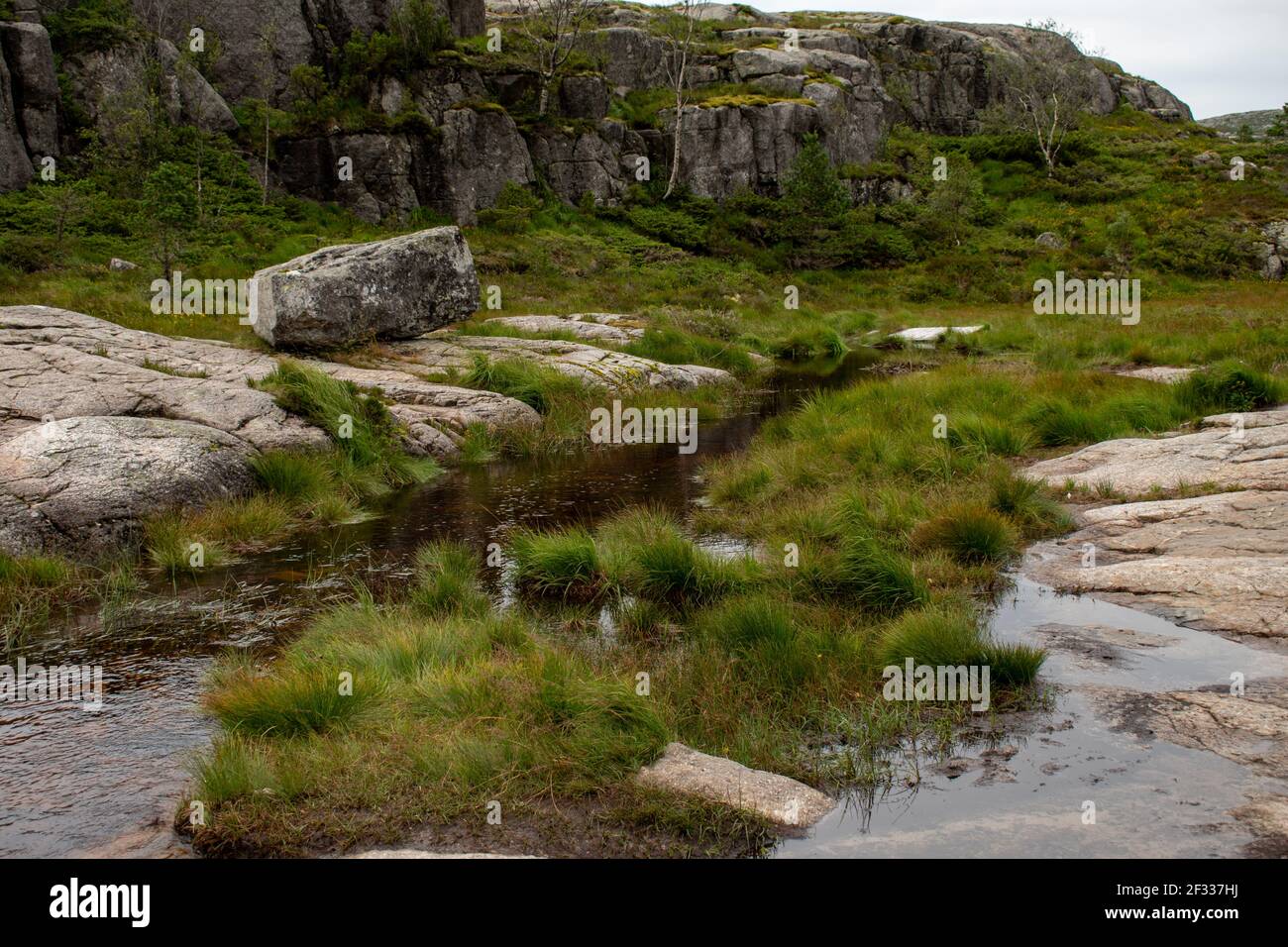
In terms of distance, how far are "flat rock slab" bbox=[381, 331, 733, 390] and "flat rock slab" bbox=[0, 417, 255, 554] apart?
7.03m

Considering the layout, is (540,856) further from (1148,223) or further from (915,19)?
(915,19)

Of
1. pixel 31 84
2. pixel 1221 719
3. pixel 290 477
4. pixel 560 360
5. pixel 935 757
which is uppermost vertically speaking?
pixel 31 84

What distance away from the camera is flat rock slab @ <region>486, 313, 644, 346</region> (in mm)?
22703

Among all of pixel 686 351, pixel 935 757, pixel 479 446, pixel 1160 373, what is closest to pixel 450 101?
pixel 686 351

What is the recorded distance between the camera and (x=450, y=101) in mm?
42000

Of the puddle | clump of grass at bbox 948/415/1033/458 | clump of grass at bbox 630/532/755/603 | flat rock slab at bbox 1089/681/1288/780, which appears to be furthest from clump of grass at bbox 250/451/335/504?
flat rock slab at bbox 1089/681/1288/780

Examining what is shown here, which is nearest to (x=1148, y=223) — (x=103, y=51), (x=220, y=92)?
(x=220, y=92)

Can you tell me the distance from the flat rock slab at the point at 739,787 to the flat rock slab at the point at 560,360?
13626 millimetres

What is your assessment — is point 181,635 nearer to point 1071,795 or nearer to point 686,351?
point 1071,795

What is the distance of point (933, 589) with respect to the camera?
7.33 meters

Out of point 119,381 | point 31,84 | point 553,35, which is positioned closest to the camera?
point 119,381

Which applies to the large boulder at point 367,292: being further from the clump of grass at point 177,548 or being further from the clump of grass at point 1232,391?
the clump of grass at point 1232,391

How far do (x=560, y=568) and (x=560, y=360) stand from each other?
1159cm

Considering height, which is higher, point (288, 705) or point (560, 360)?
point (560, 360)
